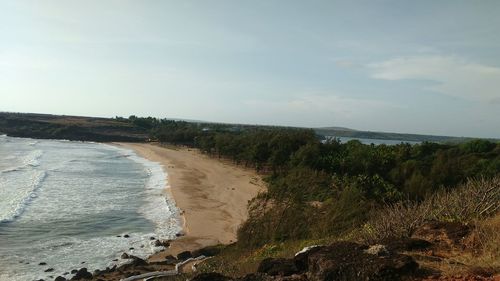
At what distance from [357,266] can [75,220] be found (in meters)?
24.0

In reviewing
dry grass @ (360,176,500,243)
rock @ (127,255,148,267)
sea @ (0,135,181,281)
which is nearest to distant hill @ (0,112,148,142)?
sea @ (0,135,181,281)

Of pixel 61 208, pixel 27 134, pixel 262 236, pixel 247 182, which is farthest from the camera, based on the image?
pixel 27 134

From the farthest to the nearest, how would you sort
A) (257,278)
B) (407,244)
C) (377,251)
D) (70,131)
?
(70,131)
(407,244)
(257,278)
(377,251)

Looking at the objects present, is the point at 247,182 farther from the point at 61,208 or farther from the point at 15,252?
the point at 15,252

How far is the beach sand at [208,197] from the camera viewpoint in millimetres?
25047

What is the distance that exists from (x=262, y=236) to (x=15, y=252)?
11.8m

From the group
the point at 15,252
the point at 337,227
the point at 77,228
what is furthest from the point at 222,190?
the point at 337,227

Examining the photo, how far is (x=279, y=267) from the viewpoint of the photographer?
8.11 m

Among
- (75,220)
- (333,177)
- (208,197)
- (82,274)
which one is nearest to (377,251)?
(82,274)

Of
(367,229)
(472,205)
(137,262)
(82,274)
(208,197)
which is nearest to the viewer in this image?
(472,205)

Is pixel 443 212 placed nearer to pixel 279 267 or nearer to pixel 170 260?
pixel 279 267

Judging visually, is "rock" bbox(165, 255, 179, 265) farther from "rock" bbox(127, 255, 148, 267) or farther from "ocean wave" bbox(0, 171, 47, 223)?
"ocean wave" bbox(0, 171, 47, 223)

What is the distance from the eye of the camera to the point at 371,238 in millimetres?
9961

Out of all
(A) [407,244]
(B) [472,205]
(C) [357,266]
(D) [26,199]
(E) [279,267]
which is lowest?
(D) [26,199]
